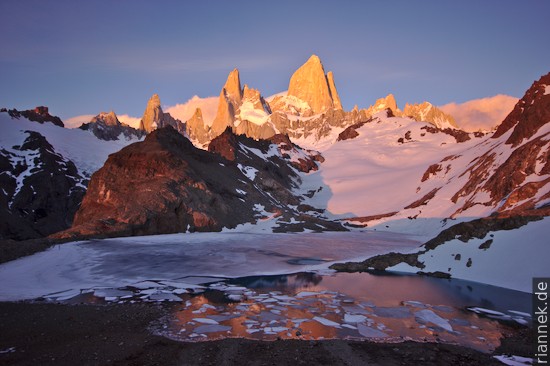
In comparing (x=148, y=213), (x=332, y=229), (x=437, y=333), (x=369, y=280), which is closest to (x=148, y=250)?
(x=148, y=213)

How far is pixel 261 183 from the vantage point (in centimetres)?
11712

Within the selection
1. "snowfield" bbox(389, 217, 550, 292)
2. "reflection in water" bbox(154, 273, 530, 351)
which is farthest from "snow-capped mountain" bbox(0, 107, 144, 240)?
"snowfield" bbox(389, 217, 550, 292)

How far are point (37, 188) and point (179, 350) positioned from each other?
477 ft

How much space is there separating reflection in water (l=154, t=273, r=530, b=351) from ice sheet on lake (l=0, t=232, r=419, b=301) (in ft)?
19.8

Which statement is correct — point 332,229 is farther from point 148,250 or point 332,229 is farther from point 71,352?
point 71,352

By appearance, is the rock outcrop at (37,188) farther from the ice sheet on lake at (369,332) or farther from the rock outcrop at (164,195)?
the ice sheet on lake at (369,332)

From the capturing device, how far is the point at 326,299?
906 inches

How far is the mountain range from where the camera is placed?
6644cm

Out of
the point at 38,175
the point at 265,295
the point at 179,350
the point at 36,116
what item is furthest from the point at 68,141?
the point at 179,350

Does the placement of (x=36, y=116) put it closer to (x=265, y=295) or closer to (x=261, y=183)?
(x=261, y=183)

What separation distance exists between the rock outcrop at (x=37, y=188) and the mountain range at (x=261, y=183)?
0.43 metres

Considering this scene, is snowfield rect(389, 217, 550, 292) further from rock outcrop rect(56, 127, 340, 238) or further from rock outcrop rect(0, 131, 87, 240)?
rock outcrop rect(0, 131, 87, 240)

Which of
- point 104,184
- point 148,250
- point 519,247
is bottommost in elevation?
point 148,250

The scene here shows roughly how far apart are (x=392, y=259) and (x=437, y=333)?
2048 cm
